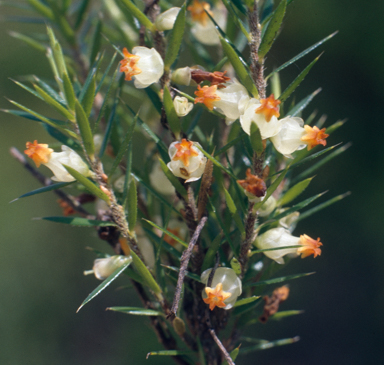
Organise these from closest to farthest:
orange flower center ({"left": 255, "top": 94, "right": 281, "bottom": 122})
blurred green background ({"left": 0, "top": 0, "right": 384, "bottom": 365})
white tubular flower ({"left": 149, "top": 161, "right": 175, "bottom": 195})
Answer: orange flower center ({"left": 255, "top": 94, "right": 281, "bottom": 122}), white tubular flower ({"left": 149, "top": 161, "right": 175, "bottom": 195}), blurred green background ({"left": 0, "top": 0, "right": 384, "bottom": 365})

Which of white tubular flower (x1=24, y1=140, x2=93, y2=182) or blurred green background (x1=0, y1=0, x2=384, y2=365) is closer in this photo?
white tubular flower (x1=24, y1=140, x2=93, y2=182)

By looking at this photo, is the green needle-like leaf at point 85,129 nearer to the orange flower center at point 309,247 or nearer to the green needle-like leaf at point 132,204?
the green needle-like leaf at point 132,204

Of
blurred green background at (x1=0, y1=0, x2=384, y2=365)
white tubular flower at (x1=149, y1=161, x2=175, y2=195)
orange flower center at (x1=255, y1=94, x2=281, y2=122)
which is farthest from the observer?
blurred green background at (x1=0, y1=0, x2=384, y2=365)

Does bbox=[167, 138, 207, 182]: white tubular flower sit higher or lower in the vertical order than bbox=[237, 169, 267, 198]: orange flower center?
higher

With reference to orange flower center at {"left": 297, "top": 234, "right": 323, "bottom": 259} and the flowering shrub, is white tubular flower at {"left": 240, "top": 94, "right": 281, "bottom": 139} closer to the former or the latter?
the flowering shrub

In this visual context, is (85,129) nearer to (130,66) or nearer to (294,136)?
(130,66)

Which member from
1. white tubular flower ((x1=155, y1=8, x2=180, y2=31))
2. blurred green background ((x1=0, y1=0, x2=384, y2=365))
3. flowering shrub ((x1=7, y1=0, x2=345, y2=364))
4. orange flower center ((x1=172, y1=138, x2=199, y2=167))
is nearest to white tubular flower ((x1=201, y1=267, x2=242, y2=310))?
flowering shrub ((x1=7, y1=0, x2=345, y2=364))

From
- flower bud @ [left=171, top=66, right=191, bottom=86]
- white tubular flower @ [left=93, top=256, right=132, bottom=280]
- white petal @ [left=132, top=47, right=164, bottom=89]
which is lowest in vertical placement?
white tubular flower @ [left=93, top=256, right=132, bottom=280]
